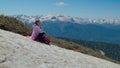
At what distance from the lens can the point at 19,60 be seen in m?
14.9

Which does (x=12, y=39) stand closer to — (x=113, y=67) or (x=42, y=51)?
(x=42, y=51)

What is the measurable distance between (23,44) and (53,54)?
5.68ft

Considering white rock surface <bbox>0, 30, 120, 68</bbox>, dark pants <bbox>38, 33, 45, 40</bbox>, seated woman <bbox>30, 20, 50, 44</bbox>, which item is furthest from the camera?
dark pants <bbox>38, 33, 45, 40</bbox>

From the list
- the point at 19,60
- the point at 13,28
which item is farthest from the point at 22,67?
the point at 13,28

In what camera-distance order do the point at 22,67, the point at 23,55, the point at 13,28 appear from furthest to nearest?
the point at 13,28 < the point at 23,55 < the point at 22,67

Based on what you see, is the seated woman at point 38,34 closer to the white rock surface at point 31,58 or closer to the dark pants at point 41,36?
the dark pants at point 41,36

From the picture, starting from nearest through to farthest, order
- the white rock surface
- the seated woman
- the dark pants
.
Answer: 1. the white rock surface
2. the seated woman
3. the dark pants

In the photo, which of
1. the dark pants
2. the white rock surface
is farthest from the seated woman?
the white rock surface

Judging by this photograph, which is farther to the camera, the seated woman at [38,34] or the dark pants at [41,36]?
the dark pants at [41,36]

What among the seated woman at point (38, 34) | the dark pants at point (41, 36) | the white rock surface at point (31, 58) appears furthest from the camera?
the dark pants at point (41, 36)

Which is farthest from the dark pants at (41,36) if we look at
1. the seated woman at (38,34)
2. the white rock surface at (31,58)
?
the white rock surface at (31,58)

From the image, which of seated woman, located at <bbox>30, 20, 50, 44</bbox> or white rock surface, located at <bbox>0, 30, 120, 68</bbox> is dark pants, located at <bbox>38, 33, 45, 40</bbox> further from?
white rock surface, located at <bbox>0, 30, 120, 68</bbox>

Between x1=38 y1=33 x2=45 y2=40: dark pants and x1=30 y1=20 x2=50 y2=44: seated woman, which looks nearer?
x1=30 y1=20 x2=50 y2=44: seated woman

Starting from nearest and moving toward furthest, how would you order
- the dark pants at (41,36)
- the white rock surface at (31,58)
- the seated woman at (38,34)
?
the white rock surface at (31,58) < the seated woman at (38,34) < the dark pants at (41,36)
